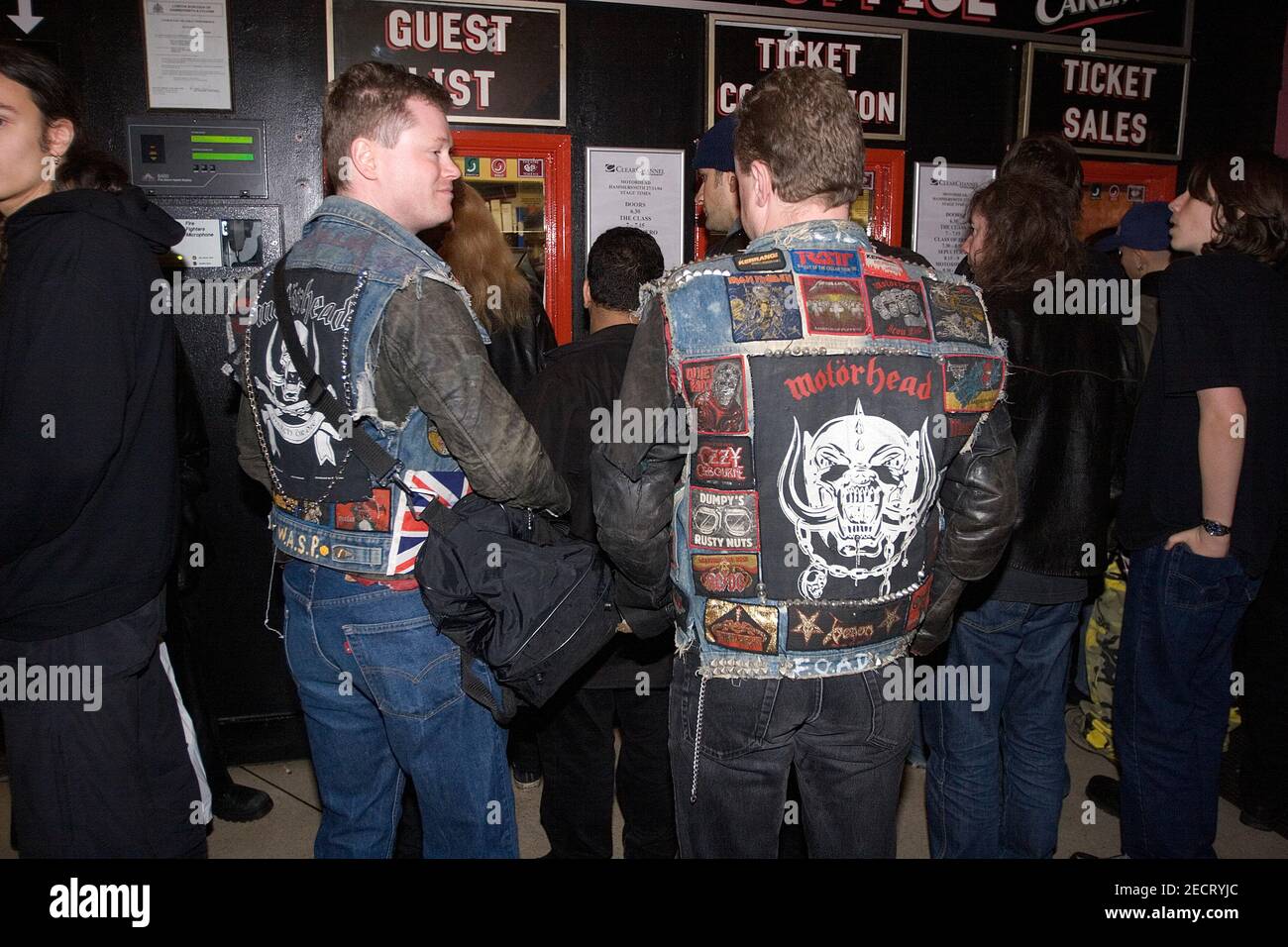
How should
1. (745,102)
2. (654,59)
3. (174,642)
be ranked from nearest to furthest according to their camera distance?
(745,102) → (174,642) → (654,59)

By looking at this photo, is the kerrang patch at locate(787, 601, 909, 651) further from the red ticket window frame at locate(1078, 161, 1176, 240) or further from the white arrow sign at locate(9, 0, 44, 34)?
the red ticket window frame at locate(1078, 161, 1176, 240)

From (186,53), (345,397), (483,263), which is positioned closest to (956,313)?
(345,397)

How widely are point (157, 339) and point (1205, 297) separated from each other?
2.48 metres

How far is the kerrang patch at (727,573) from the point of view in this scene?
1659 millimetres

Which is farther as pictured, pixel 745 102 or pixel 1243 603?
pixel 1243 603

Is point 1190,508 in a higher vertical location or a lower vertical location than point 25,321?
lower

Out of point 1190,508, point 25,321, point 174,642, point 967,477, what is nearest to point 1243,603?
point 1190,508

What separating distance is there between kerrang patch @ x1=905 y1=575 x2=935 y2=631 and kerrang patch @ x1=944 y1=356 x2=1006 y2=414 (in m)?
0.36

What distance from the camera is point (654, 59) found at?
380 centimetres

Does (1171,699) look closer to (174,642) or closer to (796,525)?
(796,525)

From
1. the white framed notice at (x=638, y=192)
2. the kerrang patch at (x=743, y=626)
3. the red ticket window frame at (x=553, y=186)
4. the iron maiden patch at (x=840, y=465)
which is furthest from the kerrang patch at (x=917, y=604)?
the white framed notice at (x=638, y=192)

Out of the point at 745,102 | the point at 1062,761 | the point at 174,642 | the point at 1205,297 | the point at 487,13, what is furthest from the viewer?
the point at 487,13

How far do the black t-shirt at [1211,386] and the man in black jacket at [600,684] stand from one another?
1.38m

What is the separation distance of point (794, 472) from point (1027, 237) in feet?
4.11
